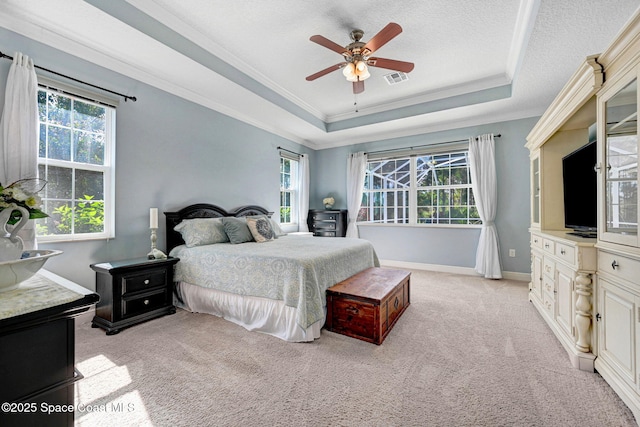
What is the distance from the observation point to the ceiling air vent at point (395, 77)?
3.64 meters

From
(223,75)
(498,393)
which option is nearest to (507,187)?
(498,393)

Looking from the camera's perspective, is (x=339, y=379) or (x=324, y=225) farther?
(x=324, y=225)

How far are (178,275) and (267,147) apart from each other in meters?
2.76

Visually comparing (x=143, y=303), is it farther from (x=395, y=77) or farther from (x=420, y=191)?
(x=420, y=191)

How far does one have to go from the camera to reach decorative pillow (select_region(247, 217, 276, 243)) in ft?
11.7

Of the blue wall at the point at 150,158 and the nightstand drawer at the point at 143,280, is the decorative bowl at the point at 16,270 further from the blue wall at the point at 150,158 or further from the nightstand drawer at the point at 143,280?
the blue wall at the point at 150,158

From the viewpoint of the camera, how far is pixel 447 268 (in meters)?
4.87

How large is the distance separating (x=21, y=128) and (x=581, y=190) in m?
4.71

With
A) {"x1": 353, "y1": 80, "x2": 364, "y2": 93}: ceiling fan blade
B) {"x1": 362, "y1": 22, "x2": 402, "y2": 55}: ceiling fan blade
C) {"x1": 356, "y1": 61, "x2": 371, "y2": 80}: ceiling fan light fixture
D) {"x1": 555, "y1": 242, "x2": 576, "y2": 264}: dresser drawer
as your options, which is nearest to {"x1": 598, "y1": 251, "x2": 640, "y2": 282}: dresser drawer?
{"x1": 555, "y1": 242, "x2": 576, "y2": 264}: dresser drawer

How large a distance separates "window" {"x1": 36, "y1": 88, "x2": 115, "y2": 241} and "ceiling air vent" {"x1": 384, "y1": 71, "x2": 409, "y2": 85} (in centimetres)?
326

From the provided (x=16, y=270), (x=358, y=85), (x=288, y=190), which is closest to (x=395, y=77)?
(x=358, y=85)

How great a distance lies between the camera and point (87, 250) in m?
2.71

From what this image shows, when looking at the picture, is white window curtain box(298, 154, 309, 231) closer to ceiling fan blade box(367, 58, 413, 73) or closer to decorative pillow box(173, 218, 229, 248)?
decorative pillow box(173, 218, 229, 248)

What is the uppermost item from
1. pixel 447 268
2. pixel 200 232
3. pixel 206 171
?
pixel 206 171
